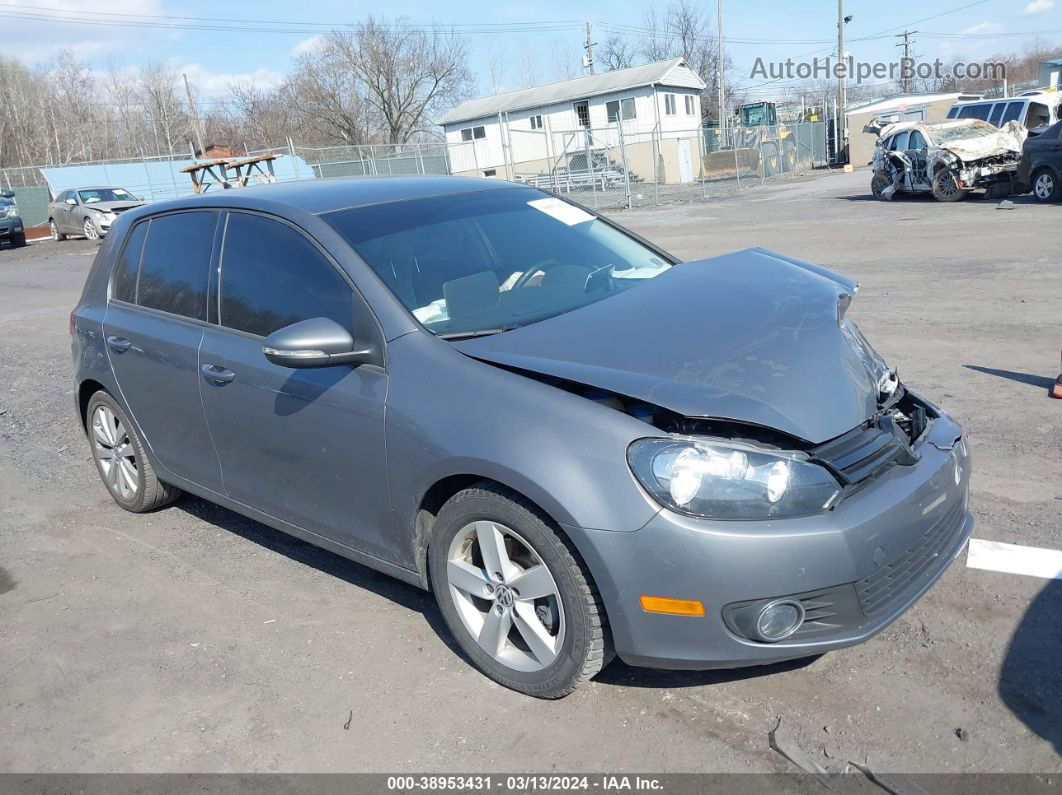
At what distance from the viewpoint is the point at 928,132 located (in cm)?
1973

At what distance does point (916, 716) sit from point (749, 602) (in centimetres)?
69

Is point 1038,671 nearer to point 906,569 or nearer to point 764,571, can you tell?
point 906,569

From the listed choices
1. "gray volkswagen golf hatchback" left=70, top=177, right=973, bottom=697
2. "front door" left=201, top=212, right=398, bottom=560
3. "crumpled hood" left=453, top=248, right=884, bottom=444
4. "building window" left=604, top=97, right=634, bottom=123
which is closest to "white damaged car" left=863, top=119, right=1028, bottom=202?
"gray volkswagen golf hatchback" left=70, top=177, right=973, bottom=697

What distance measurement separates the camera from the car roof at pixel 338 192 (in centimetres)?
395

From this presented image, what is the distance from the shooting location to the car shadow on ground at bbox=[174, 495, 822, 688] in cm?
319

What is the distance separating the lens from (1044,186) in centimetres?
1694

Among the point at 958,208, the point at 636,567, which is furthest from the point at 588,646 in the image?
the point at 958,208

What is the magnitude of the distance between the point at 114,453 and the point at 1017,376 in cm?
575

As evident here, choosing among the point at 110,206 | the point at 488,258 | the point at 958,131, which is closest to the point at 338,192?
the point at 488,258

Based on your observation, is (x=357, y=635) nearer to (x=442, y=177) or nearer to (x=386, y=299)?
(x=386, y=299)

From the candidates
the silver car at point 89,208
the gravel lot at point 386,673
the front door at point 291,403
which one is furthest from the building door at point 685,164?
the front door at point 291,403

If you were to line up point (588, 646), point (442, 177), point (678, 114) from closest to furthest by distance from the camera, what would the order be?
point (588, 646)
point (442, 177)
point (678, 114)

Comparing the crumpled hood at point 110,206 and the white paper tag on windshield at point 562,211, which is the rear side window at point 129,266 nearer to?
the white paper tag on windshield at point 562,211

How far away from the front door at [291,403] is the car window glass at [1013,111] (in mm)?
26120
